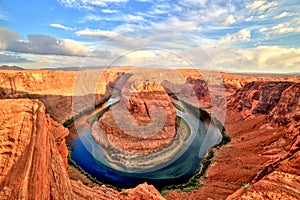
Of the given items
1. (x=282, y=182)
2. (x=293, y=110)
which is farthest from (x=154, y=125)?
(x=282, y=182)

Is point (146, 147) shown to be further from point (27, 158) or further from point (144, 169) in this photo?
point (27, 158)

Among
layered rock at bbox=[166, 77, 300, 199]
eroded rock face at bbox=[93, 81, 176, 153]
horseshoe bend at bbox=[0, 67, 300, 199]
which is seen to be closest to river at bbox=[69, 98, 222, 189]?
horseshoe bend at bbox=[0, 67, 300, 199]

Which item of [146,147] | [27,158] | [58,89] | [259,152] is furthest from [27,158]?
[58,89]

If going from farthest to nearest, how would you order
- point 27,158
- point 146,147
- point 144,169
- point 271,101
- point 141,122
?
point 271,101
point 141,122
point 146,147
point 144,169
point 27,158

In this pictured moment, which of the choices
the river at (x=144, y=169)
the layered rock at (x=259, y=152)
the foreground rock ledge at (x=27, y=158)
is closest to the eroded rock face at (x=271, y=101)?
the layered rock at (x=259, y=152)

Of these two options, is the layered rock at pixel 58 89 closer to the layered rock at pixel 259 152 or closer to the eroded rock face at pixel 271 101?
the layered rock at pixel 259 152

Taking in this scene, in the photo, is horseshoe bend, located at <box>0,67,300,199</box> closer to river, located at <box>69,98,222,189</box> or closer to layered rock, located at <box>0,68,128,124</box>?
river, located at <box>69,98,222,189</box>
